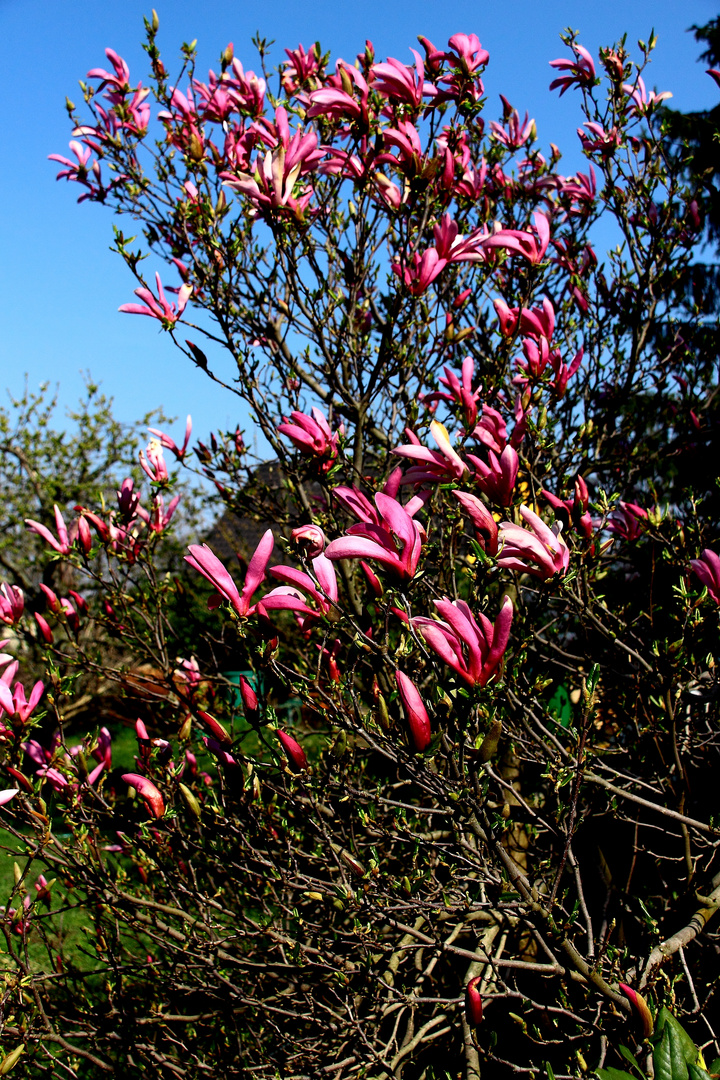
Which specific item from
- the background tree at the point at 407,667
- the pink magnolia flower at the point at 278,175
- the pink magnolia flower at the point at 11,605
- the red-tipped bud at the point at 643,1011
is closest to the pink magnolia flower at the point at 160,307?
the background tree at the point at 407,667

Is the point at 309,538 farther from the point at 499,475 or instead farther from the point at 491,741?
the point at 491,741

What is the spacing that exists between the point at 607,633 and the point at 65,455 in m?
9.13

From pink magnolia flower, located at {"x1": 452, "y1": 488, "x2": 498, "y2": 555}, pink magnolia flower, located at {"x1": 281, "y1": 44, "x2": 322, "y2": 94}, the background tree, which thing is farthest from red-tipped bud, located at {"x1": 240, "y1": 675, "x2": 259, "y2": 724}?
pink magnolia flower, located at {"x1": 281, "y1": 44, "x2": 322, "y2": 94}

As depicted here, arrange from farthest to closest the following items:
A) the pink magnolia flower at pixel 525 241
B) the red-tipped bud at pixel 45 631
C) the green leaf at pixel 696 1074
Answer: the red-tipped bud at pixel 45 631 < the pink magnolia flower at pixel 525 241 < the green leaf at pixel 696 1074

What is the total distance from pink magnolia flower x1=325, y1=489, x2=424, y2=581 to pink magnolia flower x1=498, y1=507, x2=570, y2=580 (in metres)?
0.20

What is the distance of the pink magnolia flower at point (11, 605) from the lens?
6.88ft

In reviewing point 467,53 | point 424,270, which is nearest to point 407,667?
point 424,270

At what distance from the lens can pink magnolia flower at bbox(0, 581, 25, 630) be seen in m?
2.10

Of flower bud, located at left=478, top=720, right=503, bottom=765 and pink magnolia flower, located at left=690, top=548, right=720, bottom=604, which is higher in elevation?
flower bud, located at left=478, top=720, right=503, bottom=765

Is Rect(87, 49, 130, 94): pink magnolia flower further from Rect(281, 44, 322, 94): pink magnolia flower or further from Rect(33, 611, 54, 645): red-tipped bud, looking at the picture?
Rect(33, 611, 54, 645): red-tipped bud

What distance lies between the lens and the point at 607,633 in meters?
2.03

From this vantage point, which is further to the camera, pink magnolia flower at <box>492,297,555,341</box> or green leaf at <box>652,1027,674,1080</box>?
pink magnolia flower at <box>492,297,555,341</box>

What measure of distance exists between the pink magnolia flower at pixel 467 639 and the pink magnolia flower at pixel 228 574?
0.36 m

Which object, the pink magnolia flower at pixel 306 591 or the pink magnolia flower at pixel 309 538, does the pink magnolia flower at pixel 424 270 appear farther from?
the pink magnolia flower at pixel 306 591
